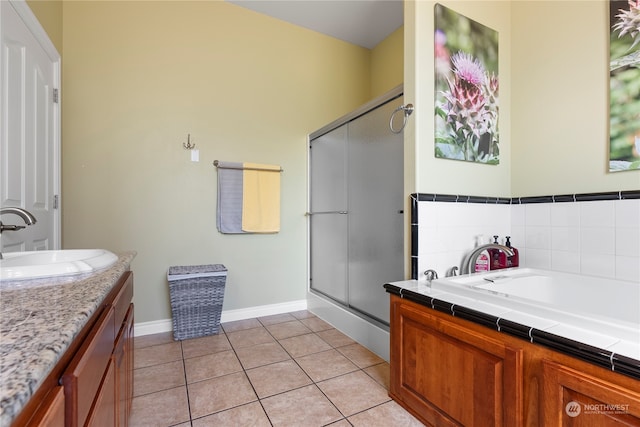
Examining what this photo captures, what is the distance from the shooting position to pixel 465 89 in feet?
5.84

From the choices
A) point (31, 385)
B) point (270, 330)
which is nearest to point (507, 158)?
point (270, 330)

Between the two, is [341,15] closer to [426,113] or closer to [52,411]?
[426,113]

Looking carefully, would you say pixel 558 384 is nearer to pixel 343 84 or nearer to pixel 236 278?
pixel 236 278

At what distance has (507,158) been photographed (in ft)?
6.59

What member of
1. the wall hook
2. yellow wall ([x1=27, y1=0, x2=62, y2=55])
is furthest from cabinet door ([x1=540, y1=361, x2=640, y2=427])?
yellow wall ([x1=27, y1=0, x2=62, y2=55])

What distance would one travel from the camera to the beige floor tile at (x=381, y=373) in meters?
1.67

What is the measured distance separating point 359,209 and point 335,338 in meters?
1.02

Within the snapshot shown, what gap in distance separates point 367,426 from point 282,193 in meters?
2.01

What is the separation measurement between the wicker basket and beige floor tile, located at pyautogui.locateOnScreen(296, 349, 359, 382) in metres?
0.84

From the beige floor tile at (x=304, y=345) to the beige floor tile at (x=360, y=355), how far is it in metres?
0.14

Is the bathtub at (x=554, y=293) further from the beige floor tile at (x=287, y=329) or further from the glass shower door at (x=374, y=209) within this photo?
the beige floor tile at (x=287, y=329)

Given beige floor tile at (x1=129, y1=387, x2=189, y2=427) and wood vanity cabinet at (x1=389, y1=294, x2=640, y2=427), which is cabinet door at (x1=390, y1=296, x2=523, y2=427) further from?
beige floor tile at (x1=129, y1=387, x2=189, y2=427)

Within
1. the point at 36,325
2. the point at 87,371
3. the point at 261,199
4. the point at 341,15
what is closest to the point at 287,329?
the point at 261,199

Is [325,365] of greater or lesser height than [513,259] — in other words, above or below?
below
